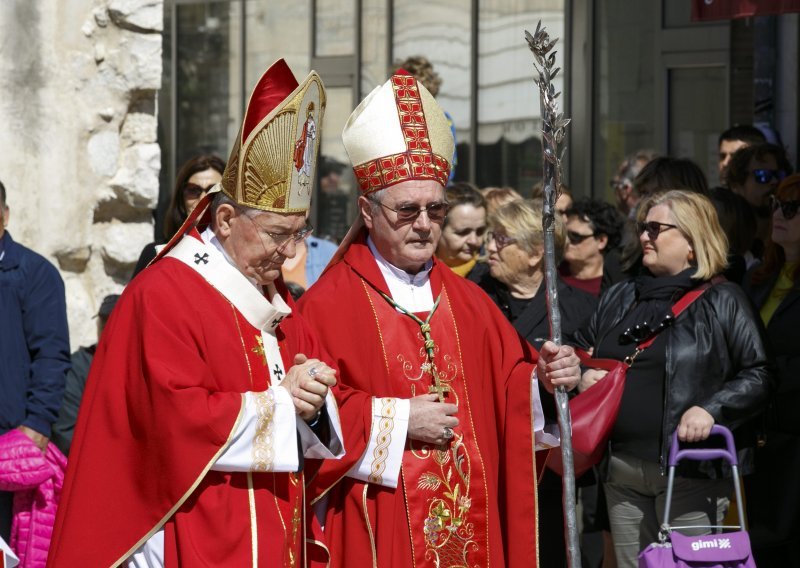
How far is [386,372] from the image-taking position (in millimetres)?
4633

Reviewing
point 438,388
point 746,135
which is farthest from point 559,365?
point 746,135

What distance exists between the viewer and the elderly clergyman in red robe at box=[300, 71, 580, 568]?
446 centimetres

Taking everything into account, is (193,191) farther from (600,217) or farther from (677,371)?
(677,371)

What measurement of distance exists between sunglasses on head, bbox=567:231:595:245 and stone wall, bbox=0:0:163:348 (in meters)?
→ 2.31

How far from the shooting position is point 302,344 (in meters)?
4.32

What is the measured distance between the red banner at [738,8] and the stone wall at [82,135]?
9.55 ft

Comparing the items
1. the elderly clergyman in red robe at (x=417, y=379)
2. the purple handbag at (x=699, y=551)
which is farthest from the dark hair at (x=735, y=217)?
the elderly clergyman in red robe at (x=417, y=379)

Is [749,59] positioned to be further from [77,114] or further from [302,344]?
[302,344]

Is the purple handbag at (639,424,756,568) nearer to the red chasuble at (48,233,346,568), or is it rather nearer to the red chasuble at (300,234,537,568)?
the red chasuble at (300,234,537,568)

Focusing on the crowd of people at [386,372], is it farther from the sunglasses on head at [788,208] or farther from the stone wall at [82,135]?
the stone wall at [82,135]

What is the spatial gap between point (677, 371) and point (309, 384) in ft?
6.51

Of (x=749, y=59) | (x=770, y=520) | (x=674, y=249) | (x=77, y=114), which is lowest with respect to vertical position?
(x=770, y=520)

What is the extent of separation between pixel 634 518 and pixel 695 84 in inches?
176

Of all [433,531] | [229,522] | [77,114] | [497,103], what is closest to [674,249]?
[433,531]
